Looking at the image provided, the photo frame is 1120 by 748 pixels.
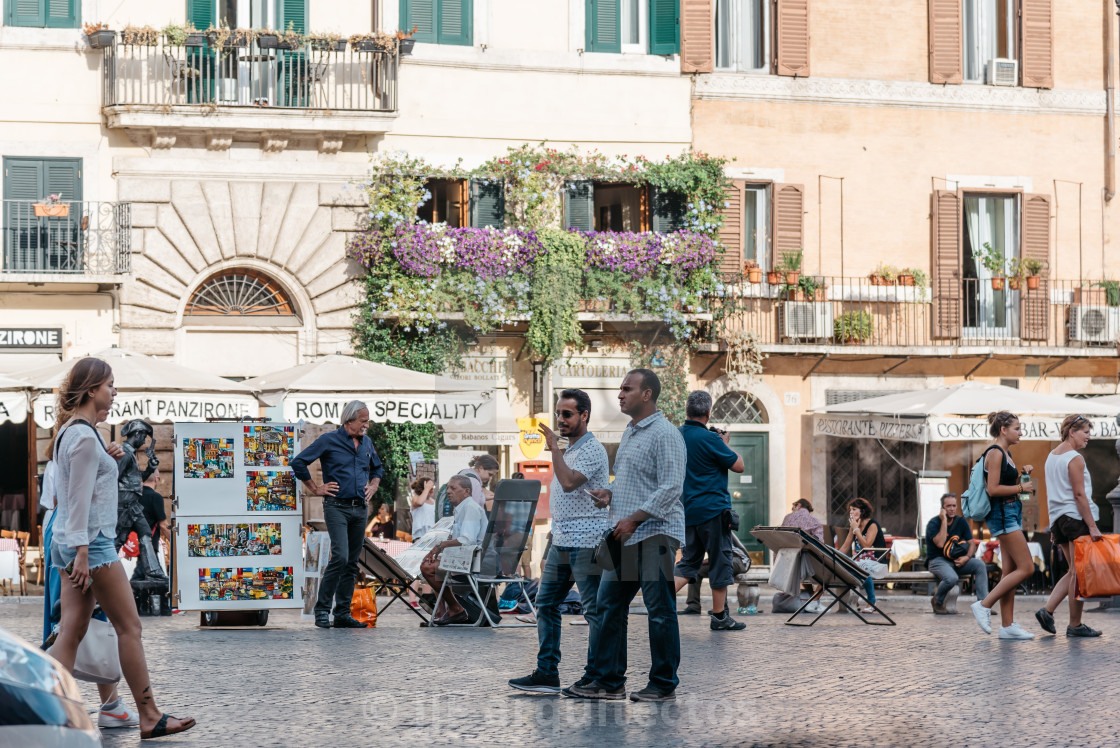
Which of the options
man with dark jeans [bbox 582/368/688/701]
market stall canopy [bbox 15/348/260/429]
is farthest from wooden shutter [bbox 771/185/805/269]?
man with dark jeans [bbox 582/368/688/701]

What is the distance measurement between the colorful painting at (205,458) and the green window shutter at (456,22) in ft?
39.5

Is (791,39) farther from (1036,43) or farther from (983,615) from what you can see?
(983,615)

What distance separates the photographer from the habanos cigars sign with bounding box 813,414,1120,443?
21719mm

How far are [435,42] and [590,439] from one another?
15869mm

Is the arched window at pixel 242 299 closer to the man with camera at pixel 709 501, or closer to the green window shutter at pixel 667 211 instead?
the green window shutter at pixel 667 211

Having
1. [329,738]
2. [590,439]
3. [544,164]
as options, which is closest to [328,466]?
[590,439]

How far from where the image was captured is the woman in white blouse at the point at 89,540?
23.6 ft

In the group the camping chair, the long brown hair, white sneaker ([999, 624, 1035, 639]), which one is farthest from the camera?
the camping chair

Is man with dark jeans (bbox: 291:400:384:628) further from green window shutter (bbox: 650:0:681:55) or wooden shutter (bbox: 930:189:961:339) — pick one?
wooden shutter (bbox: 930:189:961:339)

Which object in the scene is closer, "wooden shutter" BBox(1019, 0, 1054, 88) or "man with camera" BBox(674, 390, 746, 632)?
"man with camera" BBox(674, 390, 746, 632)

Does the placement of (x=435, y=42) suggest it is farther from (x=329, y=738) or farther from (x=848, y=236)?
(x=329, y=738)

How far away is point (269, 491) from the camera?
13336 mm

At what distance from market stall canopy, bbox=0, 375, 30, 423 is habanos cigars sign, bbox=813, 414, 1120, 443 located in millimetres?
11087

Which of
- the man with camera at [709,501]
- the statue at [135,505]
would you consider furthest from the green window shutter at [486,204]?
the man with camera at [709,501]
